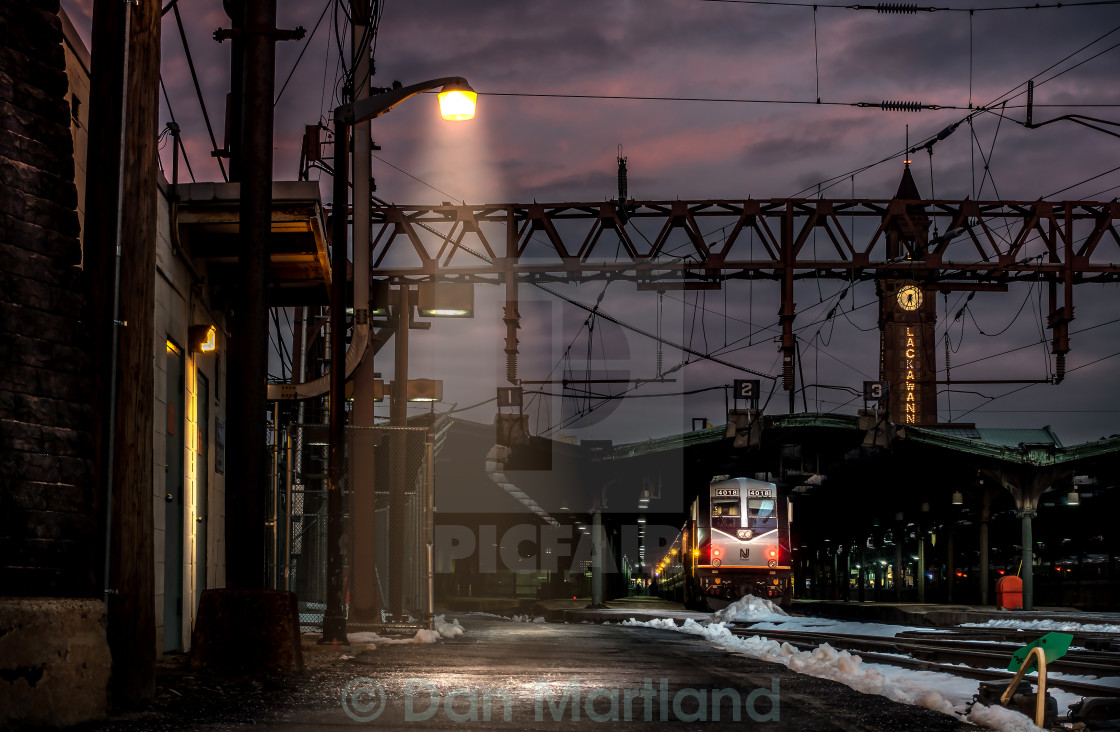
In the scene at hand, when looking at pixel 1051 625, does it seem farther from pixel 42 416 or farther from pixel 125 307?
pixel 42 416

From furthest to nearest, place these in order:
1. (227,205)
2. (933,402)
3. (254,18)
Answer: (933,402) < (227,205) < (254,18)

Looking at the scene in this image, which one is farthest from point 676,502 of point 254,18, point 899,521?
point 254,18

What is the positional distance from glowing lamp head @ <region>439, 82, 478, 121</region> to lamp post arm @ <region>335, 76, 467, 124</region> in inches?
14.6

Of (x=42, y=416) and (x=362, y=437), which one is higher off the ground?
(x=362, y=437)

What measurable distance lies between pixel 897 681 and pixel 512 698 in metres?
5.29

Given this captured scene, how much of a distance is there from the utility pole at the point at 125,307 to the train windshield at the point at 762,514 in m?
28.1

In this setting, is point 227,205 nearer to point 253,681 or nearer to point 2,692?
point 253,681

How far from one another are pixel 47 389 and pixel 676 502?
163ft

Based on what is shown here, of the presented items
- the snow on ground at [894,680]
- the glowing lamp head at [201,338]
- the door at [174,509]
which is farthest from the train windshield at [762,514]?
the door at [174,509]

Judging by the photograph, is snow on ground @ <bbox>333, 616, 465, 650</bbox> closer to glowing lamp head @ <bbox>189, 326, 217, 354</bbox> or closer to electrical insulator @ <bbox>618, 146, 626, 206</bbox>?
glowing lamp head @ <bbox>189, 326, 217, 354</bbox>

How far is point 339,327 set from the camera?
48.0 feet

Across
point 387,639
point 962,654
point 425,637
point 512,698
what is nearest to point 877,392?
point 962,654

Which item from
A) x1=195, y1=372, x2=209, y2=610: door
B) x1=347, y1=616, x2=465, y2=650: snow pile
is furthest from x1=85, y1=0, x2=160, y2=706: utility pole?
x1=347, y1=616, x2=465, y2=650: snow pile

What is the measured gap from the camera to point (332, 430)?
14570mm
